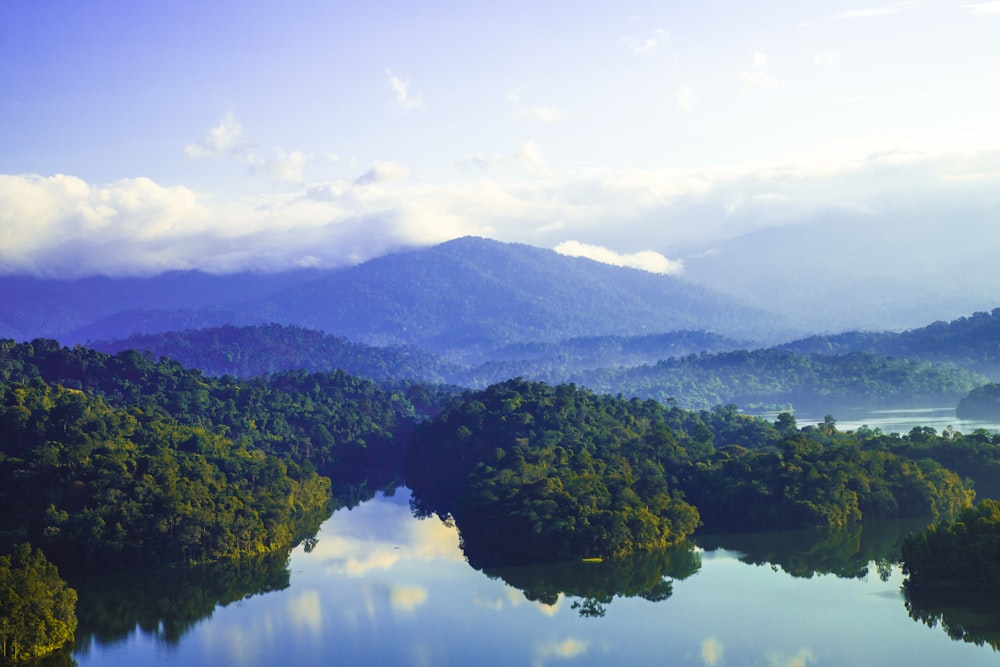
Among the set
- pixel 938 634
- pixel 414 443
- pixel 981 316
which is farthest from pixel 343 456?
pixel 981 316

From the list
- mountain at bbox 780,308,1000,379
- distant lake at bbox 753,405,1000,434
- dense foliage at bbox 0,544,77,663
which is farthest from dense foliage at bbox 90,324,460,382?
dense foliage at bbox 0,544,77,663

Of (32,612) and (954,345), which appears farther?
(954,345)

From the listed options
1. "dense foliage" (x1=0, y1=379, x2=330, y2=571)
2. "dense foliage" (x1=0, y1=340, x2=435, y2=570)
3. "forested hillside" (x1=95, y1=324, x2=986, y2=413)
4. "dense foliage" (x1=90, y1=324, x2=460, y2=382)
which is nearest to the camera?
"dense foliage" (x1=0, y1=379, x2=330, y2=571)

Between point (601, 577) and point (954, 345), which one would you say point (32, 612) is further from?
point (954, 345)

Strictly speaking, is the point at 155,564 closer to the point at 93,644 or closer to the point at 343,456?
the point at 93,644

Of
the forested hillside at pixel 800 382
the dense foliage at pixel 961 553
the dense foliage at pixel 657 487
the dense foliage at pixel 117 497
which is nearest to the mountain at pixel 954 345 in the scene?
the forested hillside at pixel 800 382

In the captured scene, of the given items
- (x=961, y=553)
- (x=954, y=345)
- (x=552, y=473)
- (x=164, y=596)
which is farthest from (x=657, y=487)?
(x=954, y=345)

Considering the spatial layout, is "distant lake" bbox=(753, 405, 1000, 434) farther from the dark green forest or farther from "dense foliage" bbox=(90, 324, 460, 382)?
"dense foliage" bbox=(90, 324, 460, 382)

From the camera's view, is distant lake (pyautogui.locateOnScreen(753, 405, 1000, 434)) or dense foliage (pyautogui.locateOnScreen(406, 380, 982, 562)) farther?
distant lake (pyautogui.locateOnScreen(753, 405, 1000, 434))
